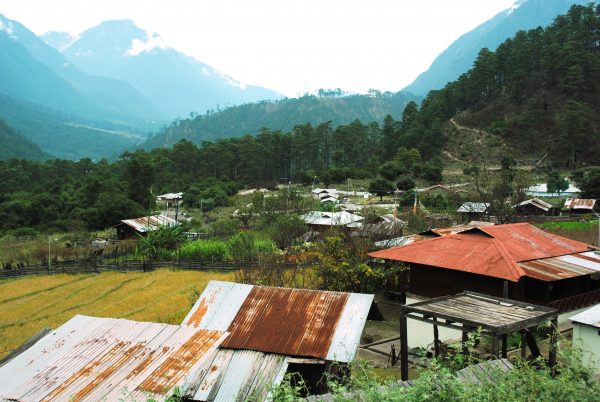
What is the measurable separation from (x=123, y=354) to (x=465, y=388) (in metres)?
5.94

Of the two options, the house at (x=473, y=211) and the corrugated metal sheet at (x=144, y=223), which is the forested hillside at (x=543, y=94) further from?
the corrugated metal sheet at (x=144, y=223)

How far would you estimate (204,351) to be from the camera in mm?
8562

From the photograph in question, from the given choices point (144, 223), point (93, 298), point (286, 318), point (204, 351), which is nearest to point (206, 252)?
point (93, 298)

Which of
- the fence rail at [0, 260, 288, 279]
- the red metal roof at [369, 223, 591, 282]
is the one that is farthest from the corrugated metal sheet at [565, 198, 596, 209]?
the fence rail at [0, 260, 288, 279]

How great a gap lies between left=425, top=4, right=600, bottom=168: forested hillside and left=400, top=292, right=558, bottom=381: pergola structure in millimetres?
56500

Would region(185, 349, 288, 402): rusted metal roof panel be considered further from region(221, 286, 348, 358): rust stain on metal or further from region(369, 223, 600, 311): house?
region(369, 223, 600, 311): house

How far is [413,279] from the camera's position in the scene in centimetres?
1817

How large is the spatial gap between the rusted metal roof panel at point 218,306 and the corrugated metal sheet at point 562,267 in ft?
28.5

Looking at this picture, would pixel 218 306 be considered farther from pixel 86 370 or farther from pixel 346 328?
pixel 86 370

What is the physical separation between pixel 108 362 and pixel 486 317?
23.3ft

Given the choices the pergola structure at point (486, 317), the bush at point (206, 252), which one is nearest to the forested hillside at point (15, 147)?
the bush at point (206, 252)

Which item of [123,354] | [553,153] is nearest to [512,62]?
[553,153]

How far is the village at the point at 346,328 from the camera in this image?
328 inches

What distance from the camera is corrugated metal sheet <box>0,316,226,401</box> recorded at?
7898mm
